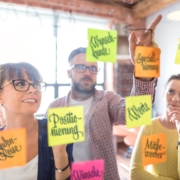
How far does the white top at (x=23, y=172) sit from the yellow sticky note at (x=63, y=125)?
0.06m

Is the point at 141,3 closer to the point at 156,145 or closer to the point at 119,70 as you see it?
the point at 119,70

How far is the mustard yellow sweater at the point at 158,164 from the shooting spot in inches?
23.8

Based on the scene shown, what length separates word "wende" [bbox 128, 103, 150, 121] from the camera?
1.78 feet

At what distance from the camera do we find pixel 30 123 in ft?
1.40

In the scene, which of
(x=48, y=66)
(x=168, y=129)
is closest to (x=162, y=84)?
(x=168, y=129)

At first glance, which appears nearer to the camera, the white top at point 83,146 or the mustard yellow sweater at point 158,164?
the white top at point 83,146

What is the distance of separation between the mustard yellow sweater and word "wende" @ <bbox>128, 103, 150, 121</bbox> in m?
0.07

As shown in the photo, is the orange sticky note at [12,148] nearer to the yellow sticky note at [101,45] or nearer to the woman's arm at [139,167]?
the yellow sticky note at [101,45]

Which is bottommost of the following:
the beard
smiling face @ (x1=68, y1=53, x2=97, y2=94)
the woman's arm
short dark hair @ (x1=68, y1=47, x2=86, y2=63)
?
the woman's arm

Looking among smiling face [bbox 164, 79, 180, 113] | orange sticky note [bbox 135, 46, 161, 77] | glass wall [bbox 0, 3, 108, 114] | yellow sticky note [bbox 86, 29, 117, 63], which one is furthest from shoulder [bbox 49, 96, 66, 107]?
smiling face [bbox 164, 79, 180, 113]

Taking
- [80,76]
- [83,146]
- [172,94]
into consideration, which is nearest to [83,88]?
[80,76]

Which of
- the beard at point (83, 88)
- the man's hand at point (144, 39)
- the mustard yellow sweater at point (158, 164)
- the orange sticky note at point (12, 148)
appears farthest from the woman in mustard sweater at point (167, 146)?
the orange sticky note at point (12, 148)

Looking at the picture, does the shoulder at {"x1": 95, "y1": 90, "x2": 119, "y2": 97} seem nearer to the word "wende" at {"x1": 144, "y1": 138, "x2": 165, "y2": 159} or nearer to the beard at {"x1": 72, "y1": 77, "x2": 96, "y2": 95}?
the beard at {"x1": 72, "y1": 77, "x2": 96, "y2": 95}

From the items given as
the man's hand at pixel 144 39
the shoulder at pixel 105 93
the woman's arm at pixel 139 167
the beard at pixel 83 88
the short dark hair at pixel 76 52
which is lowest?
the woman's arm at pixel 139 167
